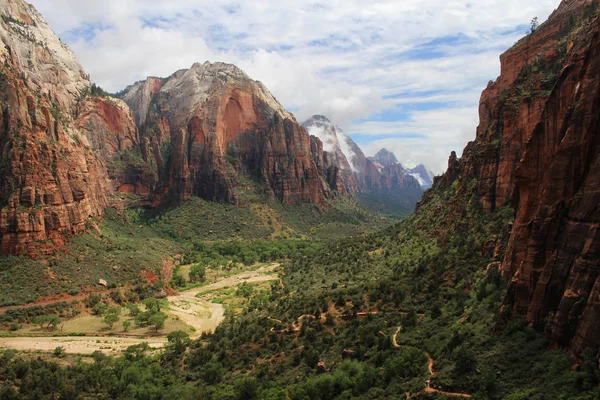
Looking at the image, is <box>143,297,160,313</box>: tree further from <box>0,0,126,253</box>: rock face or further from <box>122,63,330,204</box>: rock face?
<box>122,63,330,204</box>: rock face

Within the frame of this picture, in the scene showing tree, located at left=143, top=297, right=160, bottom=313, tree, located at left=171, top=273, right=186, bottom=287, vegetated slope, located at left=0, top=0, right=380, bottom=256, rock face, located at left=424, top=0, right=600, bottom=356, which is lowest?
tree, located at left=143, top=297, right=160, bottom=313

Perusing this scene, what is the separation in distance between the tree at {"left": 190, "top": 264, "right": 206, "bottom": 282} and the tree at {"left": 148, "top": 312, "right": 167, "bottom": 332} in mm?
28446

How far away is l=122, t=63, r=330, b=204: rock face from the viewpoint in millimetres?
159250

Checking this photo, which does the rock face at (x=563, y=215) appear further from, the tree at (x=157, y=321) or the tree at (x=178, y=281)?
the tree at (x=178, y=281)

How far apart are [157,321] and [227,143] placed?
366 ft

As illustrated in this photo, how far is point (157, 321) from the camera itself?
65.4 meters

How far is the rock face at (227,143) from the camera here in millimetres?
159250

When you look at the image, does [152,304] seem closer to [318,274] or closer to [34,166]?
[318,274]

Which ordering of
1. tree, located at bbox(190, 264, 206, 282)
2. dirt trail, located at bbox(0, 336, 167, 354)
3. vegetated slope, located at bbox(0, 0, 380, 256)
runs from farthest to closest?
tree, located at bbox(190, 264, 206, 282) < vegetated slope, located at bbox(0, 0, 380, 256) < dirt trail, located at bbox(0, 336, 167, 354)

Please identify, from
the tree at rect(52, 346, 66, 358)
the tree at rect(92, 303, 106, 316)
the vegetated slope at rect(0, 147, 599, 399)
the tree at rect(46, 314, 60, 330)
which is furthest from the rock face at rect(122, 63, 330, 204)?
the tree at rect(52, 346, 66, 358)

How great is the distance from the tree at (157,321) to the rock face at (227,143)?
8789cm

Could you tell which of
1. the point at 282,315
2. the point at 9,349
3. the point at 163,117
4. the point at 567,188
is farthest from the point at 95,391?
the point at 163,117

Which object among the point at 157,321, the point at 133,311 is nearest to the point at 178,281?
the point at 133,311

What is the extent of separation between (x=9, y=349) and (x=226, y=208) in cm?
10135
